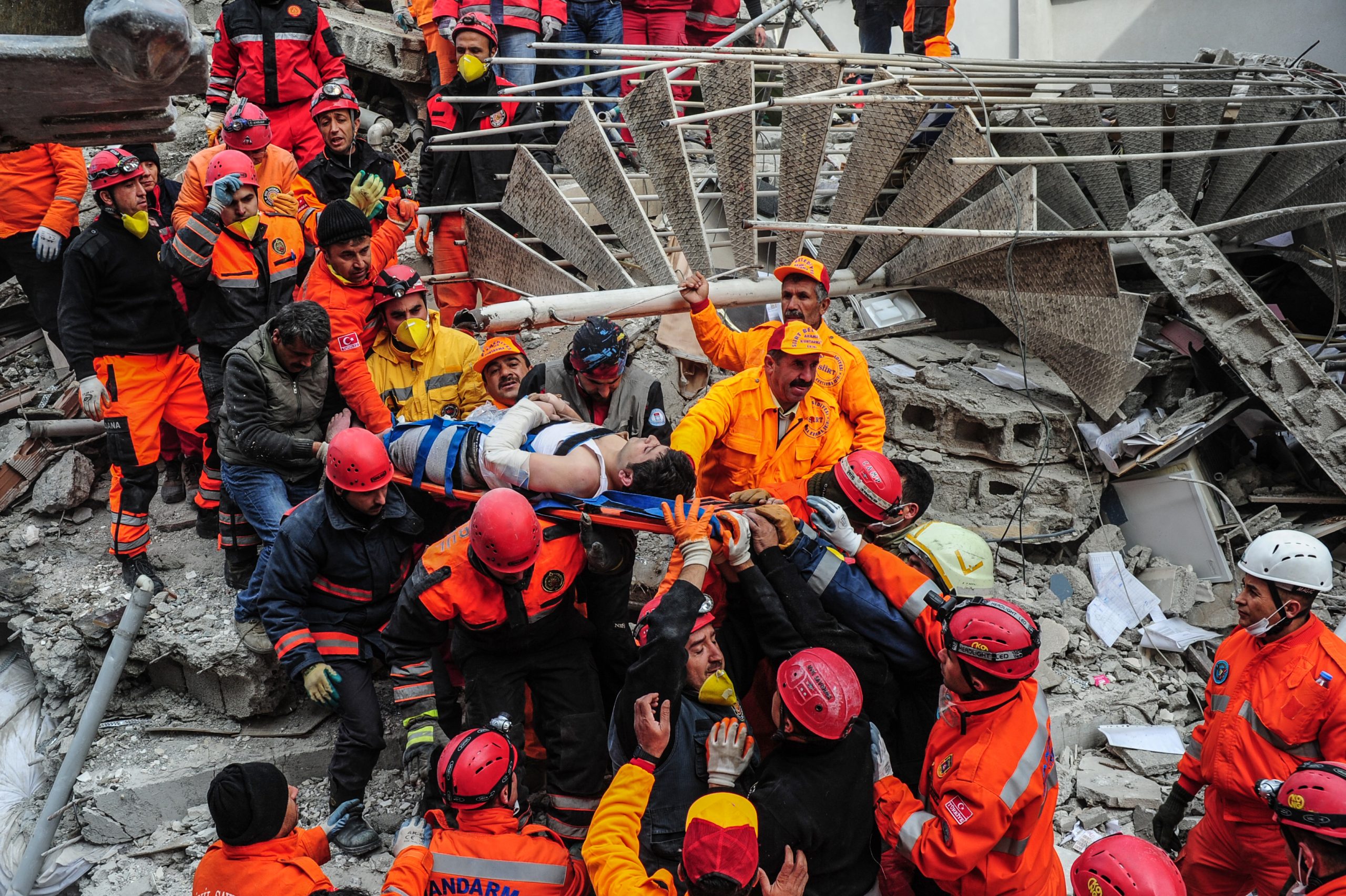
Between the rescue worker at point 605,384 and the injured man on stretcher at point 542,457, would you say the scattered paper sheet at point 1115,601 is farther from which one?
the injured man on stretcher at point 542,457

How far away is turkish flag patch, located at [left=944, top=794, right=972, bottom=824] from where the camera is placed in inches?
110

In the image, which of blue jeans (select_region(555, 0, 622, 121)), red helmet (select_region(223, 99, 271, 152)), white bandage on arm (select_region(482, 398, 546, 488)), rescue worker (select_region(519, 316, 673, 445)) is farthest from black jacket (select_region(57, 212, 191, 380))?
blue jeans (select_region(555, 0, 622, 121))

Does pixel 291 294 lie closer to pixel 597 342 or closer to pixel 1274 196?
pixel 597 342

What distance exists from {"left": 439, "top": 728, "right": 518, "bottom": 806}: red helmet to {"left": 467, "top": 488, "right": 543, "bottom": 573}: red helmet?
0.62 meters

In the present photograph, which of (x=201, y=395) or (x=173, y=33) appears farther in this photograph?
(x=201, y=395)

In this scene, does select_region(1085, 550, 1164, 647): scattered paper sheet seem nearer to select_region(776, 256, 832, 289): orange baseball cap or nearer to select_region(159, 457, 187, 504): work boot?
select_region(776, 256, 832, 289): orange baseball cap

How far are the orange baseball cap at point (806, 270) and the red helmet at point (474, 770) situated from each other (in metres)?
2.77

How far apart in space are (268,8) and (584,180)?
294 centimetres

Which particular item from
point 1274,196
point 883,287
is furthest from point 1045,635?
point 1274,196

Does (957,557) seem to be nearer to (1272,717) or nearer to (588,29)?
(1272,717)

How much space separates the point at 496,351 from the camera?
471 centimetres

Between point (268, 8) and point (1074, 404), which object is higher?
point (268, 8)

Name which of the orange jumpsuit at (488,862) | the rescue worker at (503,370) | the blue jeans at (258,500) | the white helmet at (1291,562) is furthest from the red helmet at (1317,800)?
the blue jeans at (258,500)

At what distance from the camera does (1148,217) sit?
6016 mm
